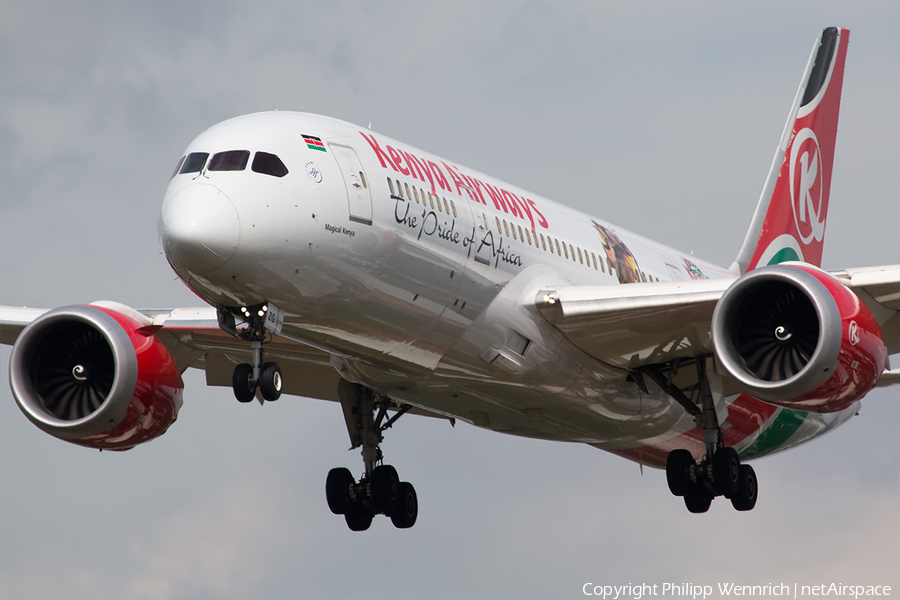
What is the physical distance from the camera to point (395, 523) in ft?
87.7

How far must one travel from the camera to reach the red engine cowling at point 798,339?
19359mm

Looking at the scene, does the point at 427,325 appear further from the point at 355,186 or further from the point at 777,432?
the point at 777,432

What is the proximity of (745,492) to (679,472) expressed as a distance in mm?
1340

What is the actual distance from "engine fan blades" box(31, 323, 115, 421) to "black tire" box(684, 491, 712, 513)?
428 inches

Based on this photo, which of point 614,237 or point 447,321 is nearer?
point 447,321

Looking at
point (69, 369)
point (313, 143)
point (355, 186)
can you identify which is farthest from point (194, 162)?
point (69, 369)

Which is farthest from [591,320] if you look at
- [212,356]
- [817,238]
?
[817,238]

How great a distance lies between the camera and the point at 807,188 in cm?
3431

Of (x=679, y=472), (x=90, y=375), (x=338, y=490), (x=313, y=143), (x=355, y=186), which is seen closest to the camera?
(x=355, y=186)

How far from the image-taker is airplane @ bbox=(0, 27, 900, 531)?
59.3ft

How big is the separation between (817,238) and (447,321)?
16808mm

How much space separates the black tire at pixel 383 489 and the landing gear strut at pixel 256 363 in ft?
27.5

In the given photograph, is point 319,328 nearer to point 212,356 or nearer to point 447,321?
point 447,321

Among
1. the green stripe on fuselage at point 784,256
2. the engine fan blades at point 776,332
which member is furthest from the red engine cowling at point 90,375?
the green stripe on fuselage at point 784,256
